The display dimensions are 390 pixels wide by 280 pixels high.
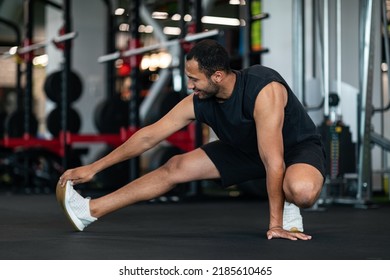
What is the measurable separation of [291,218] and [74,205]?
928mm

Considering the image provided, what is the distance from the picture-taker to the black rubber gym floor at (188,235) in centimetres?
286

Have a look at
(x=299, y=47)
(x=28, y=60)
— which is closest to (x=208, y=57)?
(x=299, y=47)

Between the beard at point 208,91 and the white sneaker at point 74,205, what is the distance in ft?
2.22

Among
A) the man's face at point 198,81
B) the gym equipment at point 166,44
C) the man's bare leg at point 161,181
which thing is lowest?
the man's bare leg at point 161,181

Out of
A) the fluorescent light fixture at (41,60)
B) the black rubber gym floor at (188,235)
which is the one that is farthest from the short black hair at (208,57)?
the fluorescent light fixture at (41,60)

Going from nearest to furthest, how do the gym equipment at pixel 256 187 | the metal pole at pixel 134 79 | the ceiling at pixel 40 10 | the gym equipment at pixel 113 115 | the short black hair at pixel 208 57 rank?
the short black hair at pixel 208 57, the gym equipment at pixel 256 187, the metal pole at pixel 134 79, the gym equipment at pixel 113 115, the ceiling at pixel 40 10

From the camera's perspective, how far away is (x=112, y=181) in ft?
26.1

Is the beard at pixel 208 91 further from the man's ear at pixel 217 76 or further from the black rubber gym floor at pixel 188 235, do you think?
the black rubber gym floor at pixel 188 235

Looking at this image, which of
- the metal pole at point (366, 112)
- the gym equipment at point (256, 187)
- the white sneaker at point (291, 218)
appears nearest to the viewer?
the white sneaker at point (291, 218)

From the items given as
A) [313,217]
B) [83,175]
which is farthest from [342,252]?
[313,217]

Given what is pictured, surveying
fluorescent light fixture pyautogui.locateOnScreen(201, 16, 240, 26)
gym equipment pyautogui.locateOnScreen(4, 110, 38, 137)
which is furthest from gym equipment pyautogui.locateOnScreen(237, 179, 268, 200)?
fluorescent light fixture pyautogui.locateOnScreen(201, 16, 240, 26)
